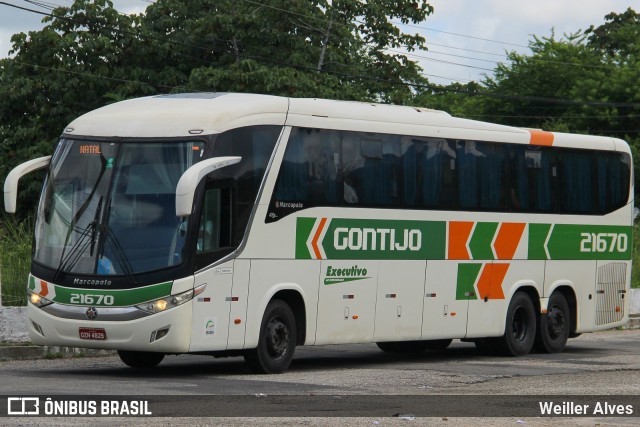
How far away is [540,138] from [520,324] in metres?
2.99

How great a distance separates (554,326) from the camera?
22672mm

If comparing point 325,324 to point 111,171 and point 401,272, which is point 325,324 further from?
point 111,171

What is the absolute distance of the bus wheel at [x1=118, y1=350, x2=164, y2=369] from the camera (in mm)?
17719

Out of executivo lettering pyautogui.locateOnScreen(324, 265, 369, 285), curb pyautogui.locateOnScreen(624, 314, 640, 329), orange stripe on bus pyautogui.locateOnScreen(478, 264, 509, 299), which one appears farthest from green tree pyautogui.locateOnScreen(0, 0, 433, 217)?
executivo lettering pyautogui.locateOnScreen(324, 265, 369, 285)

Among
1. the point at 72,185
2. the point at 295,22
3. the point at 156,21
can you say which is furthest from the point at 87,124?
the point at 156,21

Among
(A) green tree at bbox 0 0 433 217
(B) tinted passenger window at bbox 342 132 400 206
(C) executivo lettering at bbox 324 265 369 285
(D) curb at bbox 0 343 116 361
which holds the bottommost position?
(D) curb at bbox 0 343 116 361

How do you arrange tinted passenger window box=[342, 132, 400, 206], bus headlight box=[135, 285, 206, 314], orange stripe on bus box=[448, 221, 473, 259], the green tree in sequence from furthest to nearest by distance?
1. the green tree
2. orange stripe on bus box=[448, 221, 473, 259]
3. tinted passenger window box=[342, 132, 400, 206]
4. bus headlight box=[135, 285, 206, 314]

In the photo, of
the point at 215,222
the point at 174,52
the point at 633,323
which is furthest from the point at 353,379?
the point at 174,52

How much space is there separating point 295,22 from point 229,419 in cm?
2991

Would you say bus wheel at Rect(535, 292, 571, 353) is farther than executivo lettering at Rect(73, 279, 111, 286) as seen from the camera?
Yes

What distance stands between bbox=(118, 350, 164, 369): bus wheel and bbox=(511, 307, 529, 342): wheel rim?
6441 mm

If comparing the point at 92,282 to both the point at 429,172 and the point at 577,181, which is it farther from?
the point at 577,181

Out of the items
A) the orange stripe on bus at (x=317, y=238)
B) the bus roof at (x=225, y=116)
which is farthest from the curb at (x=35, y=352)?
the orange stripe on bus at (x=317, y=238)

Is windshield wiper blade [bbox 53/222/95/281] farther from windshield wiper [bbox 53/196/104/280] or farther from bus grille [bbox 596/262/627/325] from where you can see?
Result: bus grille [bbox 596/262/627/325]
